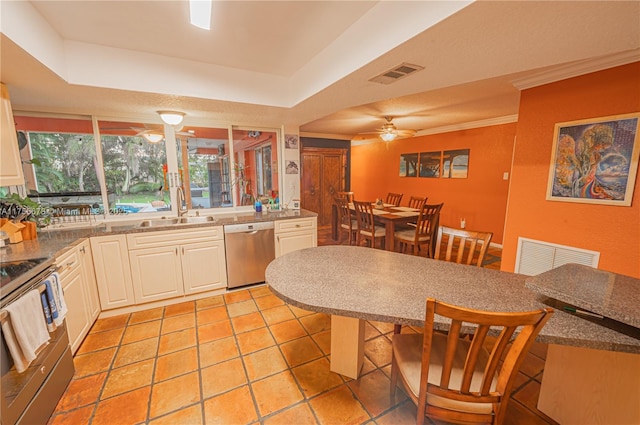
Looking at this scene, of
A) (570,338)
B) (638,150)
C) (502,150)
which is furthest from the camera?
(502,150)

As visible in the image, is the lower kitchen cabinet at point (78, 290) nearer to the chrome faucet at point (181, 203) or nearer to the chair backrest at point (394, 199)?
the chrome faucet at point (181, 203)

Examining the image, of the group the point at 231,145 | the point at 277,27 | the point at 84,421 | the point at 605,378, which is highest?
the point at 277,27

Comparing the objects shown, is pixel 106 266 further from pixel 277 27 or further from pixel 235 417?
pixel 277 27

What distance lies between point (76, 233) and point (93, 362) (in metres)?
1.14

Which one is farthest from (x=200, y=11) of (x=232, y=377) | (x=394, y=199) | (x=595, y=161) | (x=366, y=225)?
(x=394, y=199)

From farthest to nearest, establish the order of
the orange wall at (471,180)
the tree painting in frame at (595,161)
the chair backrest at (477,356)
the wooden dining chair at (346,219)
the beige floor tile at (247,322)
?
the orange wall at (471,180)
the wooden dining chair at (346,219)
the beige floor tile at (247,322)
the tree painting in frame at (595,161)
the chair backrest at (477,356)

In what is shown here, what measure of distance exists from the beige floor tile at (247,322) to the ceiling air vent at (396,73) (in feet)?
7.50

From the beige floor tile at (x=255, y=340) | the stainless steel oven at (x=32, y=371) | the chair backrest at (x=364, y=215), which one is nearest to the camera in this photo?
the stainless steel oven at (x=32, y=371)

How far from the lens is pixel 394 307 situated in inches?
44.0

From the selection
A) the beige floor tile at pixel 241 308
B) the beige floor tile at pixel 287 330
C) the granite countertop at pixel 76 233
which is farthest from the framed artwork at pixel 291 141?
the beige floor tile at pixel 287 330

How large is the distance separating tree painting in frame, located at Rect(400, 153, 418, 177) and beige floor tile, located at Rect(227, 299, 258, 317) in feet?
15.2

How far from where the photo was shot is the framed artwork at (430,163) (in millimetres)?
5238

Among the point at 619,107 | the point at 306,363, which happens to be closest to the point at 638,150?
the point at 619,107

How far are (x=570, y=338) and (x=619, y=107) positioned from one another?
2.09 meters
